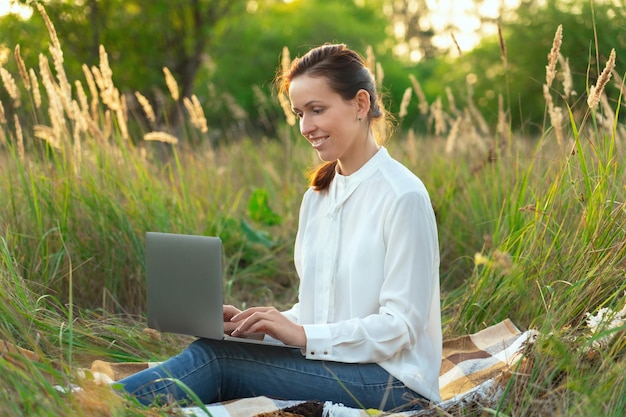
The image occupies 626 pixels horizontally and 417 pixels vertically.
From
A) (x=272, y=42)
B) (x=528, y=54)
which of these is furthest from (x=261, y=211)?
(x=272, y=42)

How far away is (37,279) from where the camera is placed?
143 inches

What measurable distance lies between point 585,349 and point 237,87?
1409 centimetres

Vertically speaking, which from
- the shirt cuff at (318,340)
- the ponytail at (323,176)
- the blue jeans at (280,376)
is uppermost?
the ponytail at (323,176)

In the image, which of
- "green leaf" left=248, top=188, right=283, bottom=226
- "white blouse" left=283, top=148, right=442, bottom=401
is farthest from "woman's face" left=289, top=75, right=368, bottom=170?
"green leaf" left=248, top=188, right=283, bottom=226

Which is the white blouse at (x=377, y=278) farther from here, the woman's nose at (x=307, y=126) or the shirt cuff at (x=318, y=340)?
the woman's nose at (x=307, y=126)

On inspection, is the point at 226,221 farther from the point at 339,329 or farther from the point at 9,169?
the point at 339,329

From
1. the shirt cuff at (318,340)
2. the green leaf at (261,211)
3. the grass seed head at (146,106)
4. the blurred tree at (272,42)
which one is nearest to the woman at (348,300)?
the shirt cuff at (318,340)

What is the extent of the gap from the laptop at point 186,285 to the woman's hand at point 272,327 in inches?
1.3

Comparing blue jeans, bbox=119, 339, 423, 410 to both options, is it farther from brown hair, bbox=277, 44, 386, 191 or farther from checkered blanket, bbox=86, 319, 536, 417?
brown hair, bbox=277, 44, 386, 191

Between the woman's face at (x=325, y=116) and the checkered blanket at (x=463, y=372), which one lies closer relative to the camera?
the checkered blanket at (x=463, y=372)

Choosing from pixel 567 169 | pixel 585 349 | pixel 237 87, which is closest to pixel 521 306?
pixel 567 169

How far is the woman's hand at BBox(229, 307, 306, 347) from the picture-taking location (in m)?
2.41

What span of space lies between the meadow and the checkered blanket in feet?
0.22

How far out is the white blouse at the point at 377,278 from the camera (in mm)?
2475
